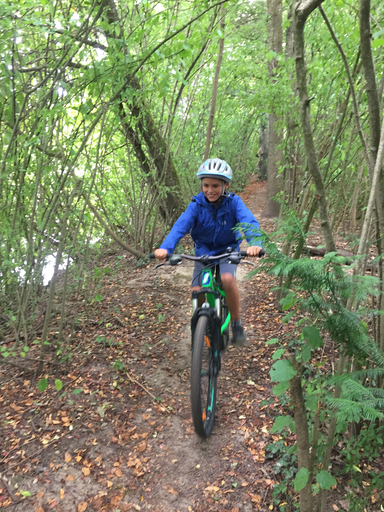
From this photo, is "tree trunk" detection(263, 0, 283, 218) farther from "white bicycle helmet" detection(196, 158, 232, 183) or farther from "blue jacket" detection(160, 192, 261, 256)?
"white bicycle helmet" detection(196, 158, 232, 183)

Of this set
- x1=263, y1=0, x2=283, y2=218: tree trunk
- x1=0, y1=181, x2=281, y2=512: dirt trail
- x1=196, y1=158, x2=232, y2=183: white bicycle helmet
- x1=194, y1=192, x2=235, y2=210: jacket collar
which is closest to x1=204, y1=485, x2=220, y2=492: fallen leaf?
x1=0, y1=181, x2=281, y2=512: dirt trail

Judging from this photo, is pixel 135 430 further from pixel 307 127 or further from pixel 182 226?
pixel 307 127

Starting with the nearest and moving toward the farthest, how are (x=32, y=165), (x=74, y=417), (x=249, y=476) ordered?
(x=249, y=476)
(x=74, y=417)
(x=32, y=165)

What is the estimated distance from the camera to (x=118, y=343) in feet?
12.3

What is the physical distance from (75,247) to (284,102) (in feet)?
10.4

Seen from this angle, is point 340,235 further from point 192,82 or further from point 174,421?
point 174,421

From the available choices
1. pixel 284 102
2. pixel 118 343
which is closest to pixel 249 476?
pixel 118 343

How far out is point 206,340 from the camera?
8.86 feet

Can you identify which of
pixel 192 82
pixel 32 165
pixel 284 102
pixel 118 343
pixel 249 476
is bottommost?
pixel 249 476

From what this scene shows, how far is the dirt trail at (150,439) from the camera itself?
2184mm

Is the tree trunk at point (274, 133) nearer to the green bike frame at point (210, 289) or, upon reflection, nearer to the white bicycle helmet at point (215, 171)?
the white bicycle helmet at point (215, 171)

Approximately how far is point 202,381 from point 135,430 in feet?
2.38

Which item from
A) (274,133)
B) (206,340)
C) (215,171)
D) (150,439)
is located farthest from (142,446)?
(274,133)

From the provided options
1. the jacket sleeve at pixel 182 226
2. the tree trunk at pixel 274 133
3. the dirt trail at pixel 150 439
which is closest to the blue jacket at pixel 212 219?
the jacket sleeve at pixel 182 226
